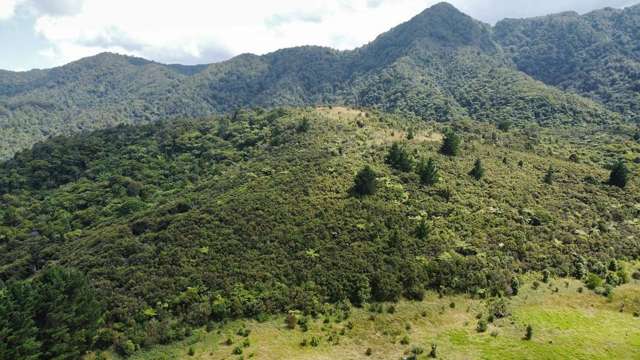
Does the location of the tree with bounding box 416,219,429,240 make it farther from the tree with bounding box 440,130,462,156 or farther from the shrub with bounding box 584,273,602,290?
the tree with bounding box 440,130,462,156

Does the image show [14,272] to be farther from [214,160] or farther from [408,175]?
[408,175]

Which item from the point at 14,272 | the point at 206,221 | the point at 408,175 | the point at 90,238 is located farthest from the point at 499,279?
the point at 14,272

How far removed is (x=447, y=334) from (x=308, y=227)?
769 inches

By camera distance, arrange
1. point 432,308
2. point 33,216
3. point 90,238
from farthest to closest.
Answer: point 33,216
point 90,238
point 432,308

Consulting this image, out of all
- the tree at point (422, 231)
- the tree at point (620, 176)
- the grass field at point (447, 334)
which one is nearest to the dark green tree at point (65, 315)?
the grass field at point (447, 334)

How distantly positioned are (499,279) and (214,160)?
60265 mm

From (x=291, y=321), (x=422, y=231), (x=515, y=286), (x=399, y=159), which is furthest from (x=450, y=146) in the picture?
(x=291, y=321)

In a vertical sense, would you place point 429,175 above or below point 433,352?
above

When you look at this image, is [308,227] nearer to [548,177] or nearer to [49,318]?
[49,318]

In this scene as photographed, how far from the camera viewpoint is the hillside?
4128 cm

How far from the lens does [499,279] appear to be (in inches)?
1730

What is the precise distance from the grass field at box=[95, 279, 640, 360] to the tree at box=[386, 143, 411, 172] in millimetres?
26705

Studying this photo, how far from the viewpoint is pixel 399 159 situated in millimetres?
65750

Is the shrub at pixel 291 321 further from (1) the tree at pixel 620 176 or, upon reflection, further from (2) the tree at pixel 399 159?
(1) the tree at pixel 620 176
